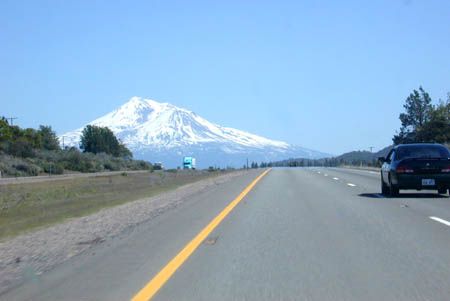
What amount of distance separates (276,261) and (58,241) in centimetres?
514

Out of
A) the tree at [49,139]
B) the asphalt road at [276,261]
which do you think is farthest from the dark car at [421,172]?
the tree at [49,139]

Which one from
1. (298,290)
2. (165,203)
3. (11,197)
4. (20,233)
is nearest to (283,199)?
(165,203)

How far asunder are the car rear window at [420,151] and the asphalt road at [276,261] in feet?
20.9

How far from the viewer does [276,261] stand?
1112 cm

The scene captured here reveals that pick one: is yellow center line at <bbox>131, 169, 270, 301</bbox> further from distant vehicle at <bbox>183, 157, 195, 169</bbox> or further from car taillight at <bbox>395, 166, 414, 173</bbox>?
distant vehicle at <bbox>183, 157, 195, 169</bbox>

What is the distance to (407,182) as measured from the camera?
24.0 m

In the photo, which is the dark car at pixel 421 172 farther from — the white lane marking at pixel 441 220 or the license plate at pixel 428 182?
the white lane marking at pixel 441 220

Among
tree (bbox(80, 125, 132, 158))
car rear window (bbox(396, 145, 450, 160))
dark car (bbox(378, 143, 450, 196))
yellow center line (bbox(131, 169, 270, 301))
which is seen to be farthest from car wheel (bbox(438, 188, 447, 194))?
tree (bbox(80, 125, 132, 158))

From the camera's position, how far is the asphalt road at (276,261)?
8.90 meters

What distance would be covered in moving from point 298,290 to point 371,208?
11.9 m

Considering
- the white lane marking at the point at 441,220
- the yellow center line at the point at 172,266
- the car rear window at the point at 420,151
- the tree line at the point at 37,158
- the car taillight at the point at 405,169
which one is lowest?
the yellow center line at the point at 172,266

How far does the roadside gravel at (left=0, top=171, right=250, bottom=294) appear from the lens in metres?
11.1

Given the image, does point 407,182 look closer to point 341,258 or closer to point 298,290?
point 341,258

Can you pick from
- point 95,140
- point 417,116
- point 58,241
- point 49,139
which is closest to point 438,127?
point 417,116
